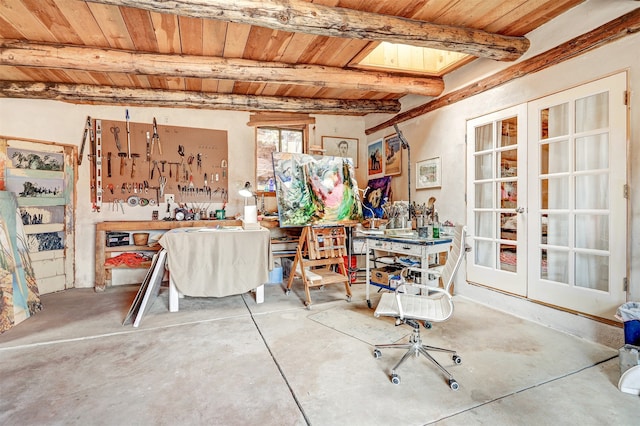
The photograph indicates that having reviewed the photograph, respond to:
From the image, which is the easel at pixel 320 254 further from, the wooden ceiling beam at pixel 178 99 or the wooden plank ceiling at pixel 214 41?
the wooden ceiling beam at pixel 178 99

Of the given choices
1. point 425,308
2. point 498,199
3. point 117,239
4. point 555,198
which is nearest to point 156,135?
point 117,239

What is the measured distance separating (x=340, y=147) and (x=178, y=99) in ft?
9.45

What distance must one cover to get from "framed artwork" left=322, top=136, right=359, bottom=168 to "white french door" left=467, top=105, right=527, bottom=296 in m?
2.43

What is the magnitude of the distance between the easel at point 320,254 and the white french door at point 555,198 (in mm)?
1659

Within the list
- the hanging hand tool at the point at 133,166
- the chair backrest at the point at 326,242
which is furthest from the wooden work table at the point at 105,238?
the chair backrest at the point at 326,242

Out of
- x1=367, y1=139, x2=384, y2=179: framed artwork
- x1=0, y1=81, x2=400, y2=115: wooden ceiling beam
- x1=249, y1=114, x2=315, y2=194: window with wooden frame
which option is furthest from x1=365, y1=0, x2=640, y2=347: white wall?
x1=249, y1=114, x2=315, y2=194: window with wooden frame

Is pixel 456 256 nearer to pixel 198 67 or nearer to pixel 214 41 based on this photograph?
pixel 214 41

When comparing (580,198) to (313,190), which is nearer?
(580,198)

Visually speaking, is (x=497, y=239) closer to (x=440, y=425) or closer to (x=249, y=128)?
(x=440, y=425)

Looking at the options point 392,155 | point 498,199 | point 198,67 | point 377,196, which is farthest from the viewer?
point 377,196

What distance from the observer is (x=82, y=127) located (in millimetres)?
4762

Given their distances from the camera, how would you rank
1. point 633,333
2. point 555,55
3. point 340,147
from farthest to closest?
1. point 340,147
2. point 555,55
3. point 633,333

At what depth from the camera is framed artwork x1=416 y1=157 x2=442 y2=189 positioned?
14.4ft

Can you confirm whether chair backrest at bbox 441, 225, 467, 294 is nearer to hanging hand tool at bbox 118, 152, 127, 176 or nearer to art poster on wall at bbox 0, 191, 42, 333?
art poster on wall at bbox 0, 191, 42, 333
